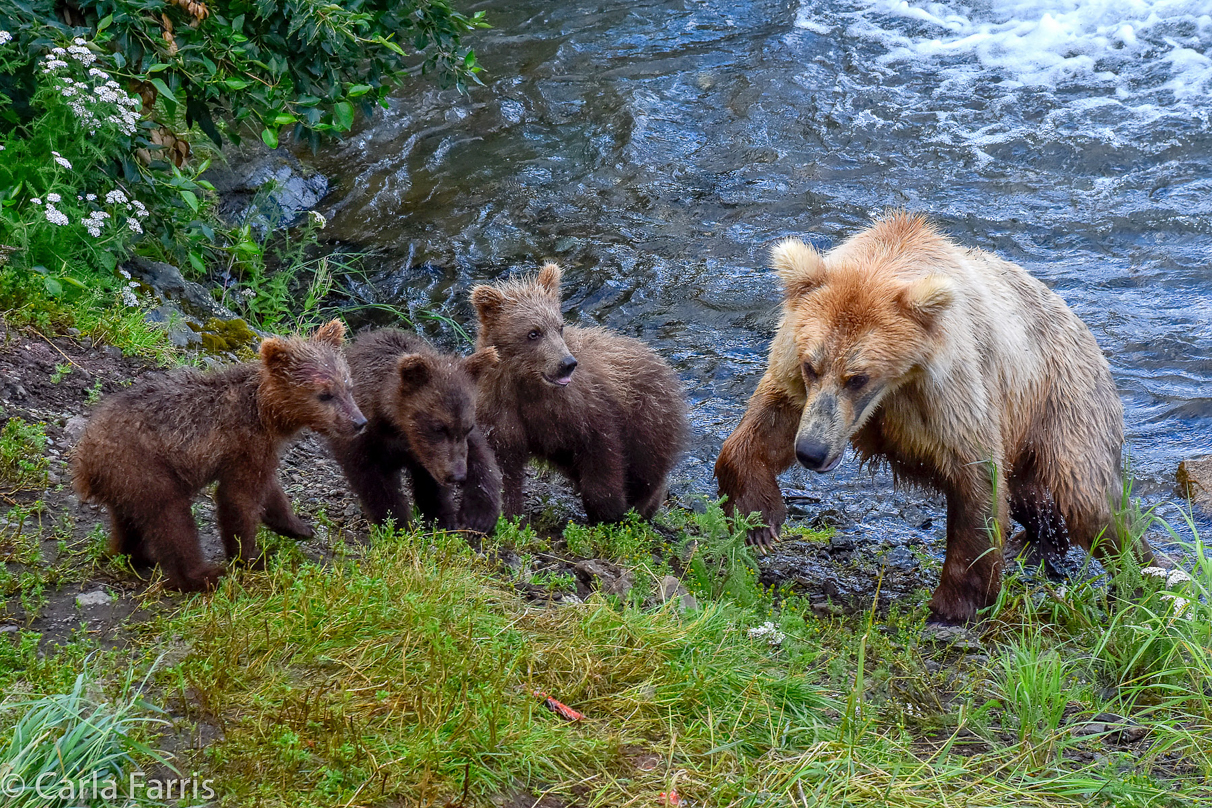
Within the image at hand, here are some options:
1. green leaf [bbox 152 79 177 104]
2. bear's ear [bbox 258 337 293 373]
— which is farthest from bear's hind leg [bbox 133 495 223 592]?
green leaf [bbox 152 79 177 104]

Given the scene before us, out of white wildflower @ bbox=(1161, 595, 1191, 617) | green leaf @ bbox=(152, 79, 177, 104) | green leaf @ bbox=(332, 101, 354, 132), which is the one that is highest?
green leaf @ bbox=(152, 79, 177, 104)

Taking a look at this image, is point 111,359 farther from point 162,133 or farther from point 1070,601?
point 1070,601

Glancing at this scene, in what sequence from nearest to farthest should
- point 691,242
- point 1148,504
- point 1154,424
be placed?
point 1148,504 < point 1154,424 < point 691,242

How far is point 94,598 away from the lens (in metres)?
4.03

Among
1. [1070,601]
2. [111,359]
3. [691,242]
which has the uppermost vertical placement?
[111,359]

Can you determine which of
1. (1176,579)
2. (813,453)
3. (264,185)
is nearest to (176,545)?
(813,453)

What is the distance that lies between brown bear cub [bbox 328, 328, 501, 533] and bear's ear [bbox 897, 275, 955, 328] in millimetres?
1900

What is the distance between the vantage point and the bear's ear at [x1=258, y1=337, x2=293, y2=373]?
425cm

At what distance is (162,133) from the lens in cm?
768

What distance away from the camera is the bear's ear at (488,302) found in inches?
222

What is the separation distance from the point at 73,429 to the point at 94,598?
154cm

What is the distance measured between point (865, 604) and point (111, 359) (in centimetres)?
423

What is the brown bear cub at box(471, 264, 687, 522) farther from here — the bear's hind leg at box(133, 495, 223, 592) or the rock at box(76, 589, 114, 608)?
the rock at box(76, 589, 114, 608)

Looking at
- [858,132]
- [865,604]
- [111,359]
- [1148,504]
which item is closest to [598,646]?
[865,604]
